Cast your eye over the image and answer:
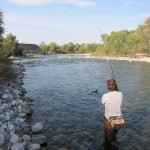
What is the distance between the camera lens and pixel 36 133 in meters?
11.4

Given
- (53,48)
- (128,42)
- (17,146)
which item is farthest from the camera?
(53,48)

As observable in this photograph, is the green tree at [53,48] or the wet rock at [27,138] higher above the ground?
the green tree at [53,48]

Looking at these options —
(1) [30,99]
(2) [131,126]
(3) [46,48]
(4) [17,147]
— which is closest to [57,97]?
(1) [30,99]

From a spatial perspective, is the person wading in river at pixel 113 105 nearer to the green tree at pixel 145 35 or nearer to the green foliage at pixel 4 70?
the green foliage at pixel 4 70

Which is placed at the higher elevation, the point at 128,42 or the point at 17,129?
the point at 128,42

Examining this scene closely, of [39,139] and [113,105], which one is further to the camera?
[39,139]

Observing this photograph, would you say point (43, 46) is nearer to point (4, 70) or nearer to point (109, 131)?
point (4, 70)

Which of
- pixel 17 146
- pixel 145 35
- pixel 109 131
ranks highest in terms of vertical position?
pixel 145 35

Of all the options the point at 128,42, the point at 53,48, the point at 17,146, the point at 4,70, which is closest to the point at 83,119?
the point at 17,146

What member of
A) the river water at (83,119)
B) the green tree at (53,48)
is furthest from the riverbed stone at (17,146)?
the green tree at (53,48)

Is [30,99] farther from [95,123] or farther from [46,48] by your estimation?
[46,48]

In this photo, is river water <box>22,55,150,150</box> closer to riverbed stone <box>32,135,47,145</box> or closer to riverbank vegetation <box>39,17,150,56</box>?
riverbed stone <box>32,135,47,145</box>

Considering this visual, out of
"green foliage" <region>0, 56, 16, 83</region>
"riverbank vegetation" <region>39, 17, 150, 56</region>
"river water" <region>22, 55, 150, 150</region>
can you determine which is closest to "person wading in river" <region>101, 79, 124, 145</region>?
"river water" <region>22, 55, 150, 150</region>

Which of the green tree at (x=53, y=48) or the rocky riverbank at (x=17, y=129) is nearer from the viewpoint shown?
the rocky riverbank at (x=17, y=129)
